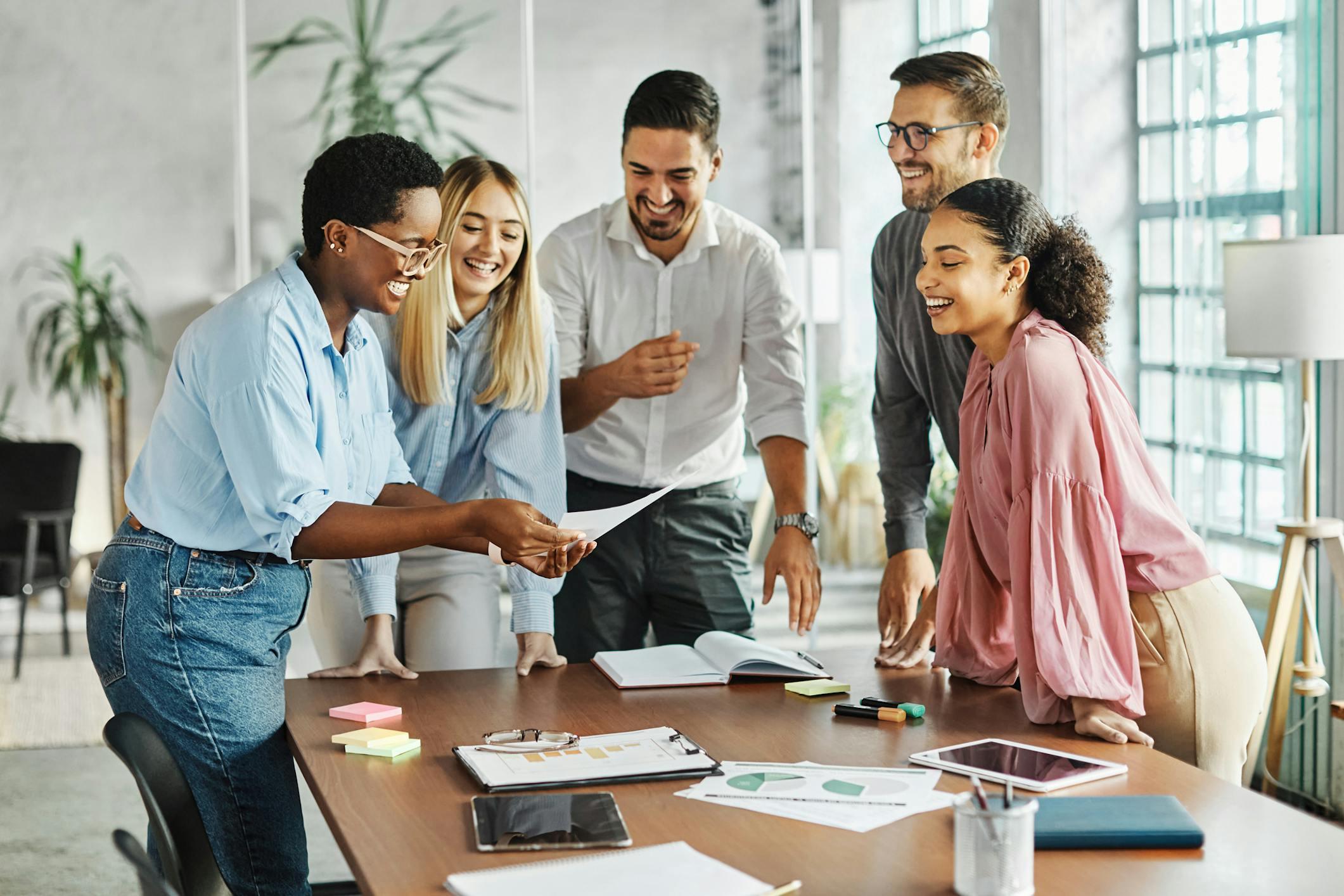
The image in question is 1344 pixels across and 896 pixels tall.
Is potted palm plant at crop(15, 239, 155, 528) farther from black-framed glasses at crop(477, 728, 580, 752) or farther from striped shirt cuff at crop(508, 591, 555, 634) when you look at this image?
black-framed glasses at crop(477, 728, 580, 752)

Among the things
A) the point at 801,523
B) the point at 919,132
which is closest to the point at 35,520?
the point at 801,523

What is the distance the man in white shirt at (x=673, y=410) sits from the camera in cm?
303

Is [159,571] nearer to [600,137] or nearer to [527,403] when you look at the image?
[527,403]

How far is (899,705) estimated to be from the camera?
2029mm

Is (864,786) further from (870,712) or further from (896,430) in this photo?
(896,430)

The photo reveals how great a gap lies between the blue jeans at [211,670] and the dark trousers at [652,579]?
1085 millimetres

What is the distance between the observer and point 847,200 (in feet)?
16.1

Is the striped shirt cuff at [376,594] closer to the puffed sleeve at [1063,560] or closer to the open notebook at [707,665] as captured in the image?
the open notebook at [707,665]

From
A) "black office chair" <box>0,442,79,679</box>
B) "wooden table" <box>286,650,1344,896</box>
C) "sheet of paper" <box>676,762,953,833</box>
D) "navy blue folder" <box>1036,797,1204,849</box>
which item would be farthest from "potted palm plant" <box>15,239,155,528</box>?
"navy blue folder" <box>1036,797,1204,849</box>

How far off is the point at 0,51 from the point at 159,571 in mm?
3557

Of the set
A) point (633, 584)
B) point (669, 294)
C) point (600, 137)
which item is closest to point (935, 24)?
point (600, 137)

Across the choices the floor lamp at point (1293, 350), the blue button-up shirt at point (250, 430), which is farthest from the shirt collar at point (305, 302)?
the floor lamp at point (1293, 350)

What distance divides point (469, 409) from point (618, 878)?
1.41 m

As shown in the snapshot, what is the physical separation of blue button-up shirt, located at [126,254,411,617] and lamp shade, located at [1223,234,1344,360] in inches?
99.6
